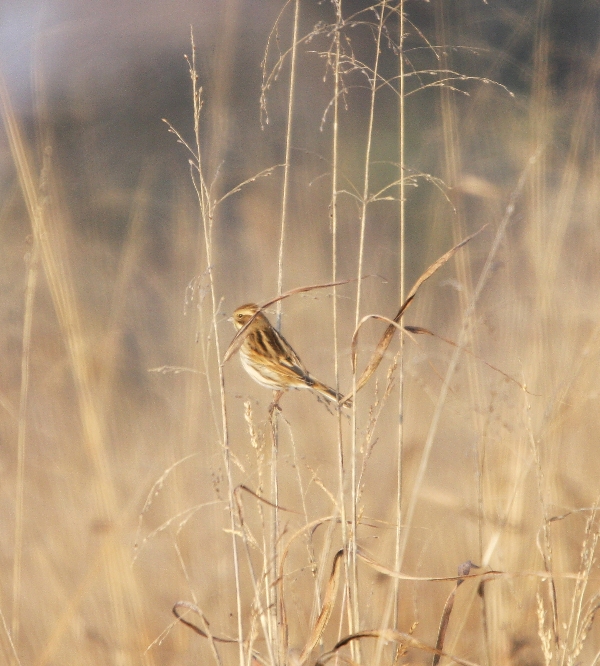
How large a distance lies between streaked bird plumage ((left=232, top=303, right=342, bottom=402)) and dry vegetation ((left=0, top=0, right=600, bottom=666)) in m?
0.22

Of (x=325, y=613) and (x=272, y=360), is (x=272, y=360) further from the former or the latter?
(x=325, y=613)

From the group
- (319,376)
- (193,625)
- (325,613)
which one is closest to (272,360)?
(193,625)

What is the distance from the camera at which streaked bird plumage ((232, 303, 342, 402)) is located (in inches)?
91.9

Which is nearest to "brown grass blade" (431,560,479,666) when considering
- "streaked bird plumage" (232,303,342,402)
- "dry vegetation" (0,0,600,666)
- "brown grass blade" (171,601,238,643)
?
"dry vegetation" (0,0,600,666)

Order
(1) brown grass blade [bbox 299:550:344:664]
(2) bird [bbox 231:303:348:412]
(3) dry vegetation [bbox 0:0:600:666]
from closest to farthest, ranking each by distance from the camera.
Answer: (1) brown grass blade [bbox 299:550:344:664] → (3) dry vegetation [bbox 0:0:600:666] → (2) bird [bbox 231:303:348:412]

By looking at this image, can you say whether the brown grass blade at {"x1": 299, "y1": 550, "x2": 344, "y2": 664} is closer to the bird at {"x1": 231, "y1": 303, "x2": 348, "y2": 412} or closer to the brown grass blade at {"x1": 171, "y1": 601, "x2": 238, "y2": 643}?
the brown grass blade at {"x1": 171, "y1": 601, "x2": 238, "y2": 643}

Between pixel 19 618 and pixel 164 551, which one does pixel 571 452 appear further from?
pixel 19 618

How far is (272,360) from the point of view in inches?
94.7

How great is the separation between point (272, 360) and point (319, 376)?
1.19m

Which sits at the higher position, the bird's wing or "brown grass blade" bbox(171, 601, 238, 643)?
the bird's wing

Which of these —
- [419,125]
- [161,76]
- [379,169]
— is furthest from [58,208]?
[419,125]

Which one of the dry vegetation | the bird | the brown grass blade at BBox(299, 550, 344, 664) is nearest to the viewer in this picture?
the brown grass blade at BBox(299, 550, 344, 664)

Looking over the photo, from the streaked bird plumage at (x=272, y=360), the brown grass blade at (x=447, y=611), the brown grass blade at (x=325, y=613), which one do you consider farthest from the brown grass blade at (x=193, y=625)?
the streaked bird plumage at (x=272, y=360)

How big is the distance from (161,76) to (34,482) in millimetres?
3793
